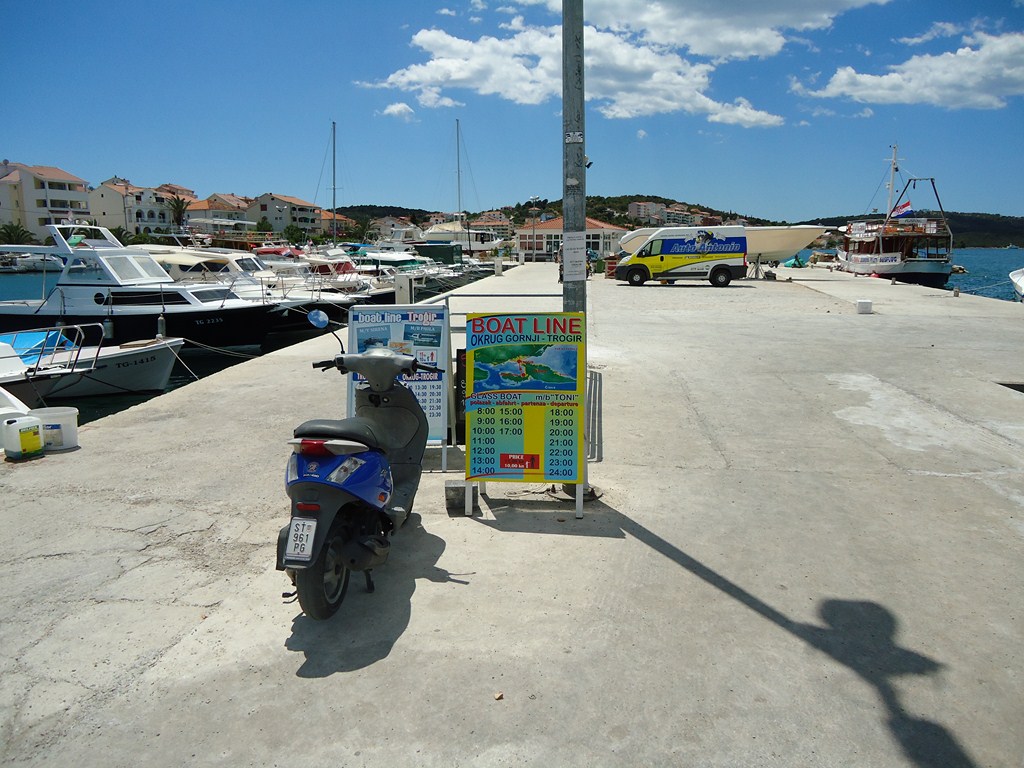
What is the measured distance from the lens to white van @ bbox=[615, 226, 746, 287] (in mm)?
28438

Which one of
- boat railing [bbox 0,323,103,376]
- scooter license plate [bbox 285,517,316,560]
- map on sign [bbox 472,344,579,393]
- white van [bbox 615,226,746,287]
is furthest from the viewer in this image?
white van [bbox 615,226,746,287]

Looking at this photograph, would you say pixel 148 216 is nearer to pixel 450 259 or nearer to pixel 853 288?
pixel 450 259

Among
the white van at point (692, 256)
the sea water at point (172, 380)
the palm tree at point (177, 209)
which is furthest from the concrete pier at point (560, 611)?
the palm tree at point (177, 209)

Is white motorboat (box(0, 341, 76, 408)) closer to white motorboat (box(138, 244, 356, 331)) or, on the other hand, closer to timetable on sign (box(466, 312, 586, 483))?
timetable on sign (box(466, 312, 586, 483))

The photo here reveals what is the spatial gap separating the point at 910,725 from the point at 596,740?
50.6 inches

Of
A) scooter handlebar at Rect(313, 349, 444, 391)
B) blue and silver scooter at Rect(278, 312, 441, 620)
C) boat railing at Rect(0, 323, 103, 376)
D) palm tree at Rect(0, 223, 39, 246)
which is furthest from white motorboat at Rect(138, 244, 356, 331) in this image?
palm tree at Rect(0, 223, 39, 246)

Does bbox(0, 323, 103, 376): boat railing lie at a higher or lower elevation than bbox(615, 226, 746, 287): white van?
lower

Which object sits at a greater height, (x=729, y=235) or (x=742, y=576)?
(x=729, y=235)

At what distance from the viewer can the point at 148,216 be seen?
401 ft

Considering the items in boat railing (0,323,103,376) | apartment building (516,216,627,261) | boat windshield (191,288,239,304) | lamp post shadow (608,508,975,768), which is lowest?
lamp post shadow (608,508,975,768)

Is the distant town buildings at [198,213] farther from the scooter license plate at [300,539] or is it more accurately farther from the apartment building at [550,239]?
the scooter license plate at [300,539]

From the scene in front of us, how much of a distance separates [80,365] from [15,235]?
87.9m

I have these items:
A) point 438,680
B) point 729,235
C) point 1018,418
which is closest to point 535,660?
point 438,680

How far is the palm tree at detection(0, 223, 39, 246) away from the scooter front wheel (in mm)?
93659
